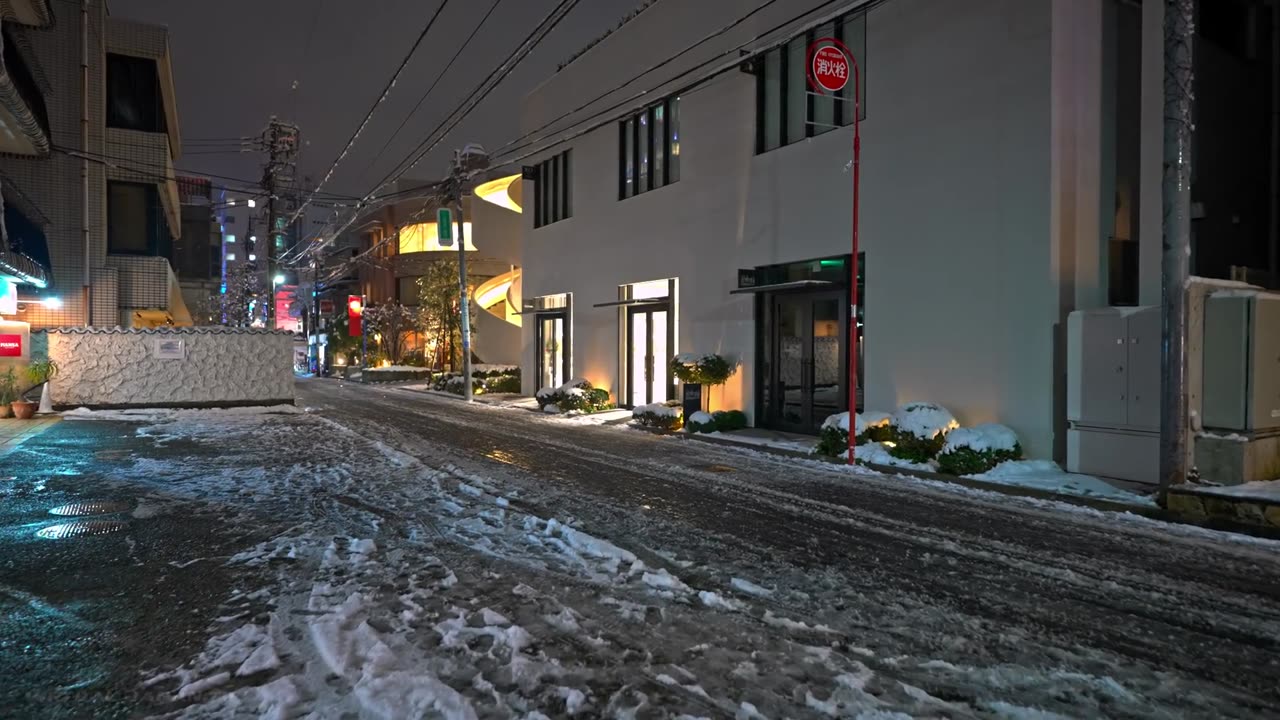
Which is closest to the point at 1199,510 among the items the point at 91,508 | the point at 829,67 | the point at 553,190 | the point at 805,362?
the point at 805,362

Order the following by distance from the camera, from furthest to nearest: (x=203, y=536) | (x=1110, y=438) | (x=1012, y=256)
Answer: (x=1012, y=256)
(x=1110, y=438)
(x=203, y=536)

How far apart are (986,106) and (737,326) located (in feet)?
22.6

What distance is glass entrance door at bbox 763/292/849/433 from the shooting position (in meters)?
14.7

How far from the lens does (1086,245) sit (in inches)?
454

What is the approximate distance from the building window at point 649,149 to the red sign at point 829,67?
22.8 ft

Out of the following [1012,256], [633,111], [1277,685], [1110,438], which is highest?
[633,111]

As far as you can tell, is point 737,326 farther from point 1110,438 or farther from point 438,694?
point 438,694

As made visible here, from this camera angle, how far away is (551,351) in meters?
26.5

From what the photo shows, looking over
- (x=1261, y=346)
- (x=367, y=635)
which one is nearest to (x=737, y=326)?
(x=1261, y=346)

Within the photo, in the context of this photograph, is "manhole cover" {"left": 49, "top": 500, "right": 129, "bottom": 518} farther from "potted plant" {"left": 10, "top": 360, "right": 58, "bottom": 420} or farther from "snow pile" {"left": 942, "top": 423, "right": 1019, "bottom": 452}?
"potted plant" {"left": 10, "top": 360, "right": 58, "bottom": 420}

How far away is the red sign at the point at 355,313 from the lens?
173 feet

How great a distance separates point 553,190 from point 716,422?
13.5 metres

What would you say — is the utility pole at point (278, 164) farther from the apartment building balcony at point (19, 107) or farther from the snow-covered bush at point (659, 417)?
the snow-covered bush at point (659, 417)

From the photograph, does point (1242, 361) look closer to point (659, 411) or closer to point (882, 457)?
point (882, 457)
